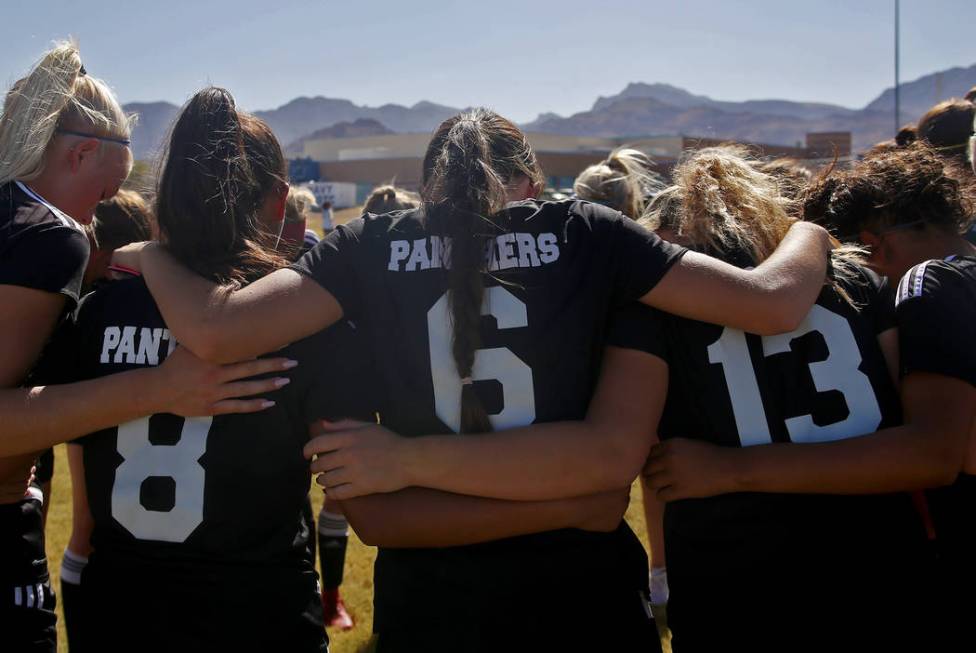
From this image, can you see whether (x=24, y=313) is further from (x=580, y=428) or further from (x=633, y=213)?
(x=633, y=213)

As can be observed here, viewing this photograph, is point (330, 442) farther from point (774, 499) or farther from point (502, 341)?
point (774, 499)

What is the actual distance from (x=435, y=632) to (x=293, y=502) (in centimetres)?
56

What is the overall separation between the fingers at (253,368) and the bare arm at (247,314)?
3 centimetres

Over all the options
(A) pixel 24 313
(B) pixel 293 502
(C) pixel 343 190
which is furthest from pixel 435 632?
(C) pixel 343 190

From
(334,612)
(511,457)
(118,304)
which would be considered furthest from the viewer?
(334,612)

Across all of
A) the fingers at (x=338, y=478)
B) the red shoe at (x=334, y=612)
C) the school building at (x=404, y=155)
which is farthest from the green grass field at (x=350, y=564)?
the school building at (x=404, y=155)

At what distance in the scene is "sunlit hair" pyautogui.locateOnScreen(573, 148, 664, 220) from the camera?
14.8 ft

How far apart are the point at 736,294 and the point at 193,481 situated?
4.79 ft

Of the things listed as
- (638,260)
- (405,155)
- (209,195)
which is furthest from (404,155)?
(638,260)

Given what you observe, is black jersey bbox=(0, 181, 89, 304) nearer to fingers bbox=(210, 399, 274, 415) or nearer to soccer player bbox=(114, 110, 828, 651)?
soccer player bbox=(114, 110, 828, 651)

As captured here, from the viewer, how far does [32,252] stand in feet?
6.09

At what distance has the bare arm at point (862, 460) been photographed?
6.20ft

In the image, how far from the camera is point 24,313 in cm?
184

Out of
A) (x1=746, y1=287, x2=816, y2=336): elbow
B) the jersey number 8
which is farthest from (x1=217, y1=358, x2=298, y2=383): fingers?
(x1=746, y1=287, x2=816, y2=336): elbow
